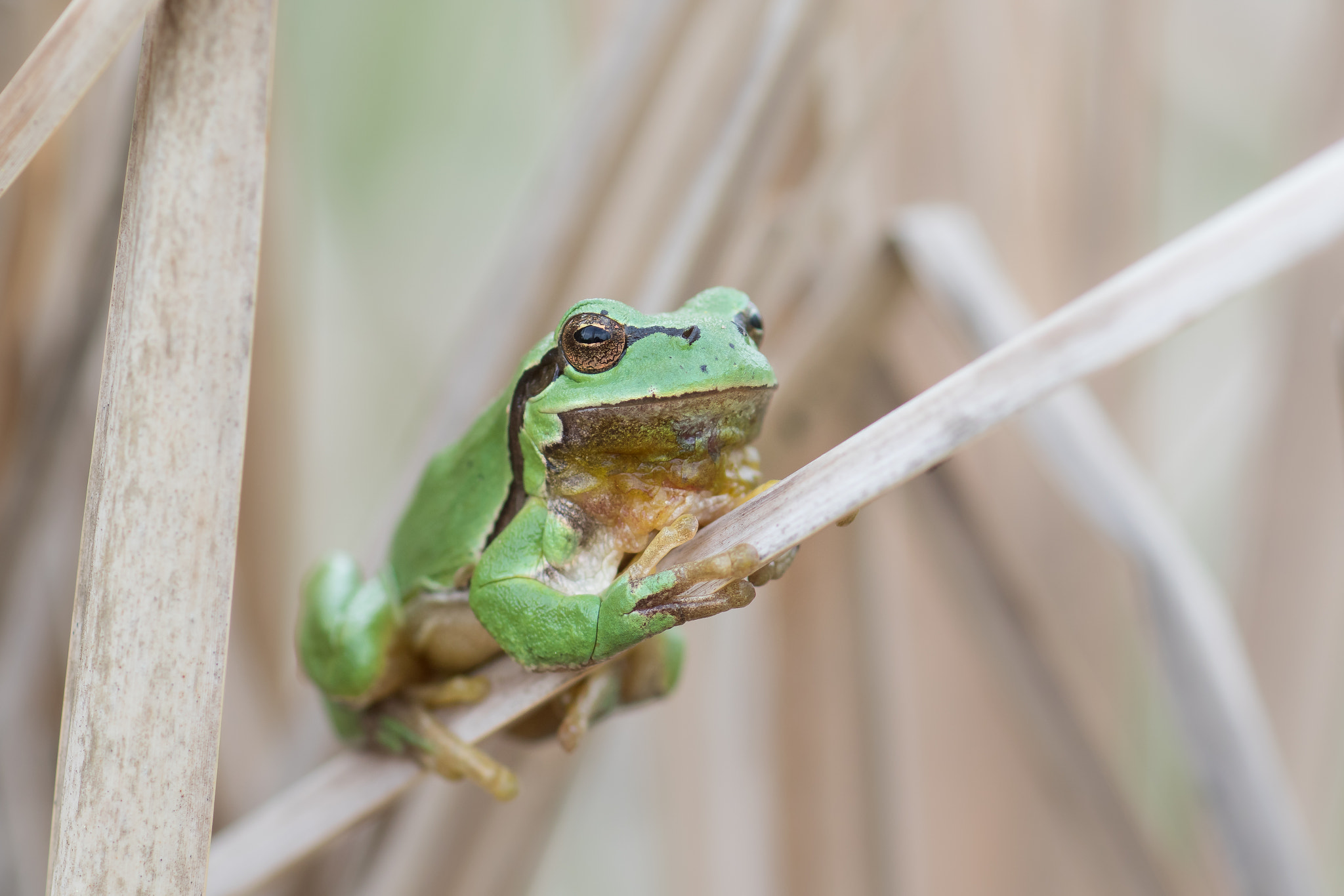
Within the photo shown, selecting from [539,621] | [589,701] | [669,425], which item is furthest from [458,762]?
[669,425]

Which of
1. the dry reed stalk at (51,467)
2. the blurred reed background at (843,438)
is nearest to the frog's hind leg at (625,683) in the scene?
the blurred reed background at (843,438)

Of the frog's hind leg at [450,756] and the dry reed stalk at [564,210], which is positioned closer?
the frog's hind leg at [450,756]

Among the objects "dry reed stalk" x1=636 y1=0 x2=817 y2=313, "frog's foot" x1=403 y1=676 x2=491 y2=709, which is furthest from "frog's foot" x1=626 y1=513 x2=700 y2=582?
"dry reed stalk" x1=636 y1=0 x2=817 y2=313

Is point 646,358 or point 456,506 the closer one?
point 646,358

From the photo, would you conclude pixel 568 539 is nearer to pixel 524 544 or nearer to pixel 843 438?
pixel 524 544

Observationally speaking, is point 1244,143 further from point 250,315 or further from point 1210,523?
point 250,315

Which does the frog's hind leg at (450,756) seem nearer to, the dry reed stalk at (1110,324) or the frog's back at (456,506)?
the frog's back at (456,506)
